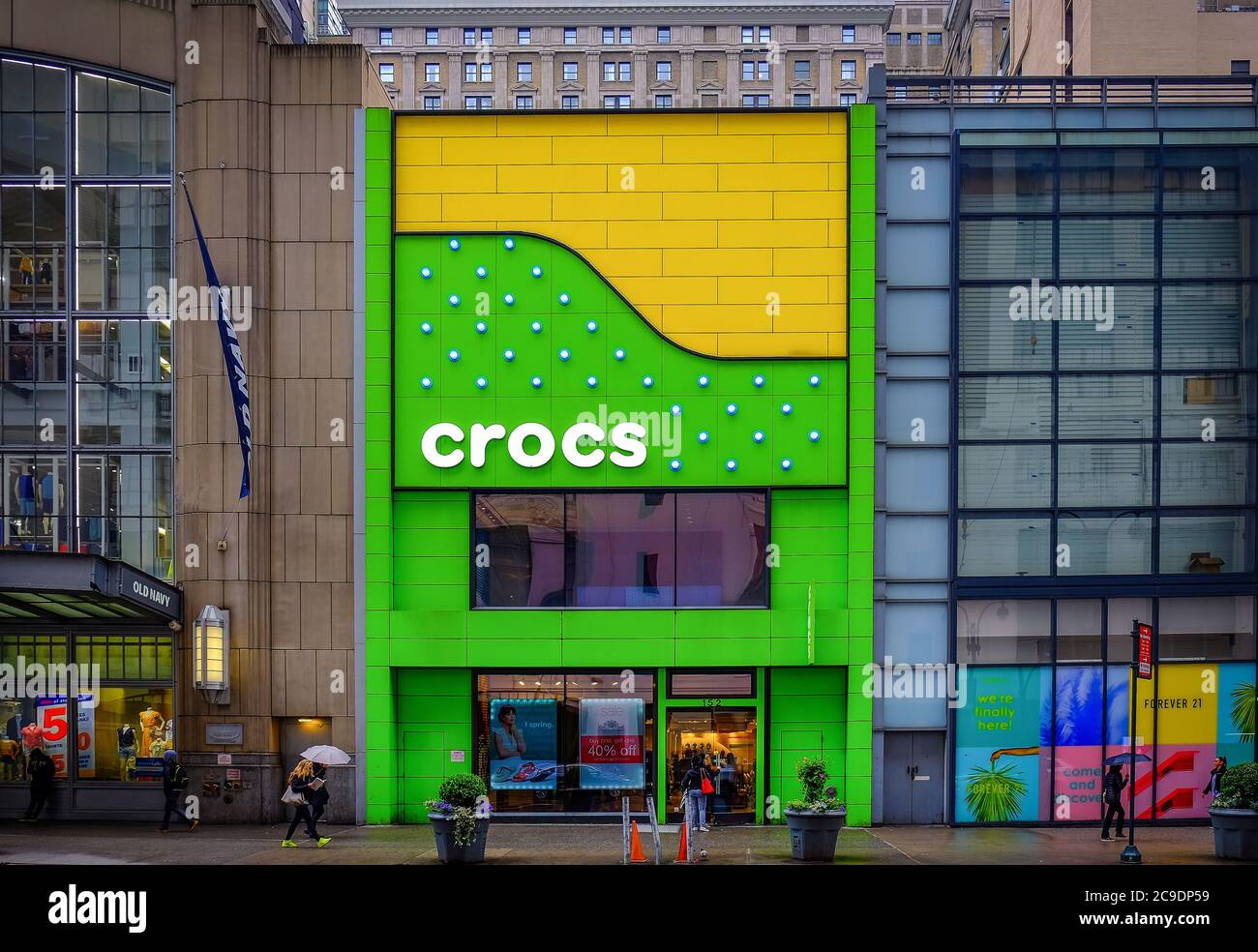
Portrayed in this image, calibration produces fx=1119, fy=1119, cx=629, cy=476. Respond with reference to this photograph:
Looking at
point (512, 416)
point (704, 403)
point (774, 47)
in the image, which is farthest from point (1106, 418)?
point (774, 47)

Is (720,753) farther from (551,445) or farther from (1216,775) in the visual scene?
(1216,775)

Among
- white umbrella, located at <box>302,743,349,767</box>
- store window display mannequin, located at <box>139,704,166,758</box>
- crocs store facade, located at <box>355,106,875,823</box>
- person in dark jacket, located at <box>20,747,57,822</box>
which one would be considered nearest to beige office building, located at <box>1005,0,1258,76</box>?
crocs store facade, located at <box>355,106,875,823</box>

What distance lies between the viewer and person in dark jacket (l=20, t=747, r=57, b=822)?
23.7m

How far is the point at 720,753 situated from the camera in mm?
23922

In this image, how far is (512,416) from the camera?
2397 centimetres

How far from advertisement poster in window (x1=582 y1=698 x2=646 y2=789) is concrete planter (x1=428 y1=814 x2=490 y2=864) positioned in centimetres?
488

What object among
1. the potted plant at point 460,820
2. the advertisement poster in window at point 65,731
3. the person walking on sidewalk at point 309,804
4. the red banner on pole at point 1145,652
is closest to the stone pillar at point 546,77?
the advertisement poster in window at point 65,731

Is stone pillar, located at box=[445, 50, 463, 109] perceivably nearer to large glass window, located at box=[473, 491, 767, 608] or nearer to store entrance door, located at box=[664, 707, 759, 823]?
large glass window, located at box=[473, 491, 767, 608]

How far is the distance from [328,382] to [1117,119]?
1808cm

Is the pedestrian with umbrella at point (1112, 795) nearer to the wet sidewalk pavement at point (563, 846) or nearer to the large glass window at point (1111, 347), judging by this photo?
the wet sidewalk pavement at point (563, 846)

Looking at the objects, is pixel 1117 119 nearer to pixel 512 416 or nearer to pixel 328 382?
pixel 512 416

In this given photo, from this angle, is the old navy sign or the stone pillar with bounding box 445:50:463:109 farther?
the stone pillar with bounding box 445:50:463:109
